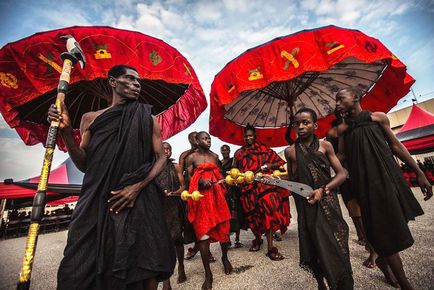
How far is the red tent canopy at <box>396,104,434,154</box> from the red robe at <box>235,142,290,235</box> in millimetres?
10282

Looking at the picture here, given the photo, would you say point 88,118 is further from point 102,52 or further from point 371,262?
point 371,262

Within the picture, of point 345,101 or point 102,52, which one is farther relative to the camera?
point 102,52

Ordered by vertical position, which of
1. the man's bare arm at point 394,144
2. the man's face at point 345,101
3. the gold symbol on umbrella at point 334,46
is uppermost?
the gold symbol on umbrella at point 334,46

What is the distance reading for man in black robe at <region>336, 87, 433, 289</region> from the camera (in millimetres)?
2098

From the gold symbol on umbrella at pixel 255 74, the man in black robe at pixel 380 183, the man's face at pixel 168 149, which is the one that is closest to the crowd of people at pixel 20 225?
the man's face at pixel 168 149

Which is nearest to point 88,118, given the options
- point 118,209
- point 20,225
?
point 118,209

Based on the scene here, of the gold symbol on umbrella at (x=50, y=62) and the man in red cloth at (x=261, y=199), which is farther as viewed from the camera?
the man in red cloth at (x=261, y=199)

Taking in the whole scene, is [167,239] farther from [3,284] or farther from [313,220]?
[3,284]

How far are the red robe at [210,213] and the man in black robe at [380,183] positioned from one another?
1.86 metres

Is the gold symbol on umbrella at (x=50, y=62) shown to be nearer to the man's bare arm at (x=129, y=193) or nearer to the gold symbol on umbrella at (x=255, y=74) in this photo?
the man's bare arm at (x=129, y=193)

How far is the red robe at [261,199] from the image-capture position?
4.03 meters

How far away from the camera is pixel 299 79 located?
4.64 metres

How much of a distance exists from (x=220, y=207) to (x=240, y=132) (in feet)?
8.74

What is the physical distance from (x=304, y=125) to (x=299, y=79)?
8.76 feet
